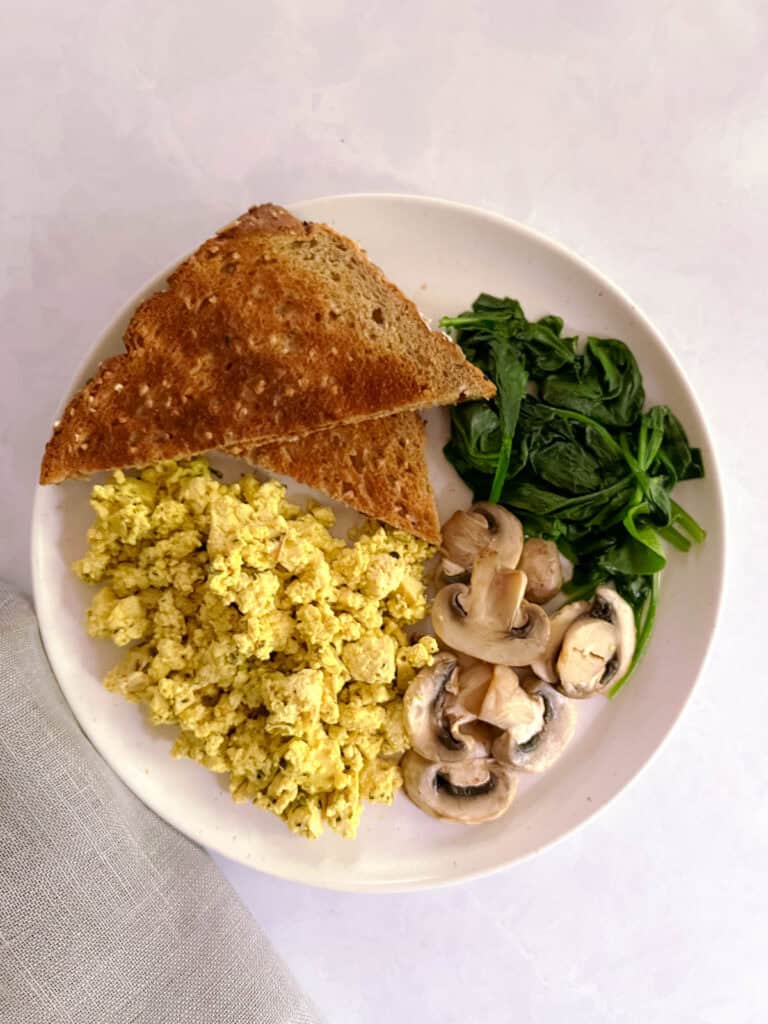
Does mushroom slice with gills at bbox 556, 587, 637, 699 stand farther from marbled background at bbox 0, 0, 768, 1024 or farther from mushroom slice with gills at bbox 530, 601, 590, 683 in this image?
marbled background at bbox 0, 0, 768, 1024

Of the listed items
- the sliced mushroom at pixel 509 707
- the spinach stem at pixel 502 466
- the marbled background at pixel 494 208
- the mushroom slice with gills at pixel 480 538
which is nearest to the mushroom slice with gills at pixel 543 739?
the sliced mushroom at pixel 509 707

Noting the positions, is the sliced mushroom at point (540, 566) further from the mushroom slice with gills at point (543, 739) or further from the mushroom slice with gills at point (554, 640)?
the mushroom slice with gills at point (543, 739)

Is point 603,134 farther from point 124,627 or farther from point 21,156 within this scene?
point 124,627

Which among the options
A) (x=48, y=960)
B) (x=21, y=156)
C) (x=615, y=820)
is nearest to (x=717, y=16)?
(x=21, y=156)

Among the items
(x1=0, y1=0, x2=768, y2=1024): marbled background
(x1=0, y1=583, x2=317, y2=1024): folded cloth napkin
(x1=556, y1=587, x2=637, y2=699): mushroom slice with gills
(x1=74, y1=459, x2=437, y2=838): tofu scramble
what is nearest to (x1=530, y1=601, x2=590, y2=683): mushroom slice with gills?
(x1=556, y1=587, x2=637, y2=699): mushroom slice with gills

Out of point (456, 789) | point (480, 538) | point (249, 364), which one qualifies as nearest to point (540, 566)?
point (480, 538)

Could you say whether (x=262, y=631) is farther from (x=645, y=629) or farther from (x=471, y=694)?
(x=645, y=629)

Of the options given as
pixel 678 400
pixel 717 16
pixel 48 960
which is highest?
pixel 717 16
